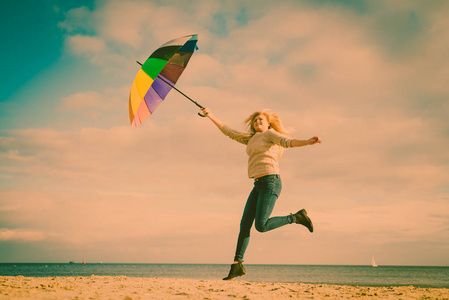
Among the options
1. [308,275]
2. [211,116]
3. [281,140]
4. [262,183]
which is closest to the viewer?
[281,140]

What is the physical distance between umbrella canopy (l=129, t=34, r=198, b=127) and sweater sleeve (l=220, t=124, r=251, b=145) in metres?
1.45

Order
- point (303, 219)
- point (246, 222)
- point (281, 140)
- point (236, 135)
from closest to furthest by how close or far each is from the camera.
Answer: point (281, 140), point (246, 222), point (303, 219), point (236, 135)

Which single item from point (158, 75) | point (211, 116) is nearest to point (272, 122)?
point (211, 116)

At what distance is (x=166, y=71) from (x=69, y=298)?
13.8ft

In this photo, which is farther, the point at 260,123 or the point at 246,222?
the point at 260,123

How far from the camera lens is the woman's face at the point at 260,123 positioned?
5.74 metres

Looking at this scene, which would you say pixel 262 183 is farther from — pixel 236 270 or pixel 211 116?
pixel 211 116

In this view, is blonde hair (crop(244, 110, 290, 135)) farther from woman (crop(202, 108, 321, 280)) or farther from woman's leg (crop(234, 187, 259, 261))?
woman's leg (crop(234, 187, 259, 261))

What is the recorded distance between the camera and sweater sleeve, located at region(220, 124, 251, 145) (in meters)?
5.81

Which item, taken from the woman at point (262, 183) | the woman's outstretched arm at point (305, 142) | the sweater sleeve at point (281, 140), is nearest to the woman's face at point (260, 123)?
the woman at point (262, 183)

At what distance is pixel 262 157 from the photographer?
538 cm

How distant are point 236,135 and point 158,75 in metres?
2.03

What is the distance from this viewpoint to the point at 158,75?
651cm

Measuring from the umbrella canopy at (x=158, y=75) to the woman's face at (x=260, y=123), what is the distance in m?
1.91
